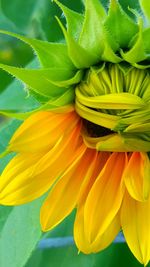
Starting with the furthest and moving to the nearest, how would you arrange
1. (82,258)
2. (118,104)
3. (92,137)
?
(82,258)
(92,137)
(118,104)

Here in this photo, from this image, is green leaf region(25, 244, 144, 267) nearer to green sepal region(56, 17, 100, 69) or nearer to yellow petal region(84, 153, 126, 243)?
yellow petal region(84, 153, 126, 243)

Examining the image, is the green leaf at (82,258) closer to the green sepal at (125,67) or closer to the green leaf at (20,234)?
the green leaf at (20,234)

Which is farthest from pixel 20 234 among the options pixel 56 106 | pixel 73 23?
pixel 73 23

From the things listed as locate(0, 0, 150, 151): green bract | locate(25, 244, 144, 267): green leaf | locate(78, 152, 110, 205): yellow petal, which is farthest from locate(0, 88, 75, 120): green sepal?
locate(25, 244, 144, 267): green leaf

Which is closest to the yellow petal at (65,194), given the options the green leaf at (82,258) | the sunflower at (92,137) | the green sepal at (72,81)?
the sunflower at (92,137)

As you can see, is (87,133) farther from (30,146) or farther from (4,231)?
(4,231)

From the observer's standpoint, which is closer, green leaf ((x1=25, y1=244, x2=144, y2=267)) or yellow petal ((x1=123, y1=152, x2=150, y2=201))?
yellow petal ((x1=123, y1=152, x2=150, y2=201))

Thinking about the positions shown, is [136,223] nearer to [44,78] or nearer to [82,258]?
[44,78]

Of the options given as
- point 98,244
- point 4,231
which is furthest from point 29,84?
point 4,231
